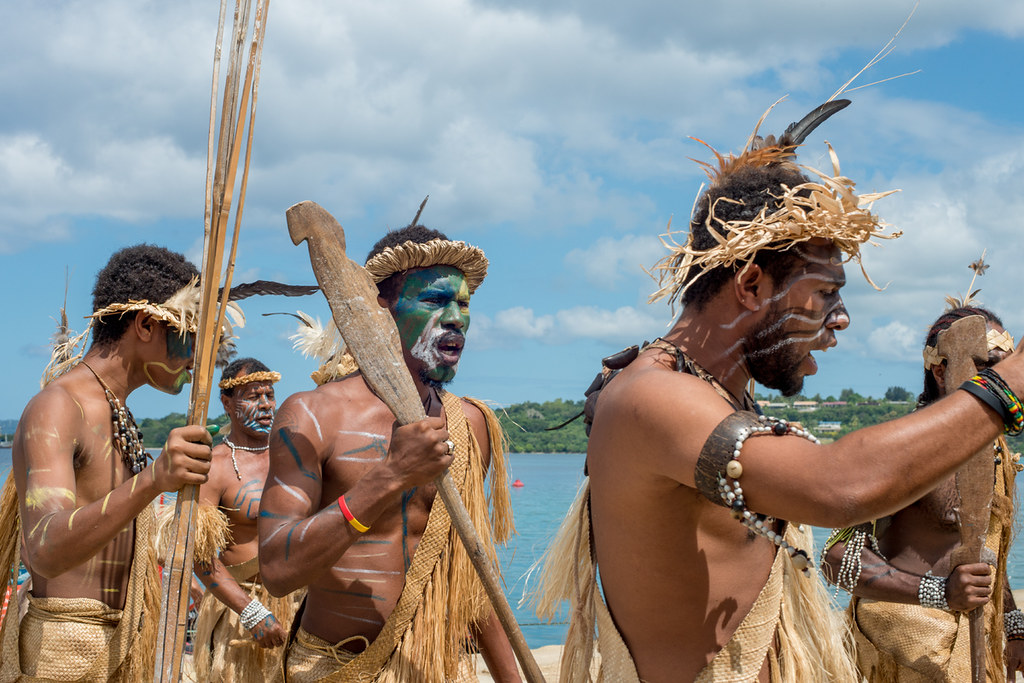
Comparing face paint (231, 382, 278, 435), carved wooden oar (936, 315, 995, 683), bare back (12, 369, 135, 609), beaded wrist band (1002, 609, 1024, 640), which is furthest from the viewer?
face paint (231, 382, 278, 435)

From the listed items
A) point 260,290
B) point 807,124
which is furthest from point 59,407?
point 807,124

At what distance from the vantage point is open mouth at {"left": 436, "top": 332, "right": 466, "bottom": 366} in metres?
3.30

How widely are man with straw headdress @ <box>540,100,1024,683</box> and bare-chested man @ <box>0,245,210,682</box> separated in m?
1.56

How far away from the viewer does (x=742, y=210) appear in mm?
2426

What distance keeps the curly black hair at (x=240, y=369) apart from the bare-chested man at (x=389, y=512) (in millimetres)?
3678

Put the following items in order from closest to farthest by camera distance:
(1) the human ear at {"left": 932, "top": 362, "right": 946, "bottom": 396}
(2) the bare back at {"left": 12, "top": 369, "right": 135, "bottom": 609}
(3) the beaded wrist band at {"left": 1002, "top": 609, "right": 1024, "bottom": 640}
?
(2) the bare back at {"left": 12, "top": 369, "right": 135, "bottom": 609}, (1) the human ear at {"left": 932, "top": 362, "right": 946, "bottom": 396}, (3) the beaded wrist band at {"left": 1002, "top": 609, "right": 1024, "bottom": 640}

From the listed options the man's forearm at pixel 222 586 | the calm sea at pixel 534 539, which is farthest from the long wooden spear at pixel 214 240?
the man's forearm at pixel 222 586

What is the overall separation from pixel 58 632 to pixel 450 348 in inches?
69.1

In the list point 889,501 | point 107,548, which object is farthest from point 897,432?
point 107,548

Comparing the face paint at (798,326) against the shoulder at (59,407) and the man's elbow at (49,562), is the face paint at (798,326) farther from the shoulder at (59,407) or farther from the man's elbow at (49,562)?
the shoulder at (59,407)

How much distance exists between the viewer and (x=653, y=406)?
6.81 ft

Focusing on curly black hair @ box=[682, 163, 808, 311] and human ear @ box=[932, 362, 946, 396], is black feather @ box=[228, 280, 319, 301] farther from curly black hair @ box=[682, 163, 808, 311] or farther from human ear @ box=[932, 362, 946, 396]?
human ear @ box=[932, 362, 946, 396]

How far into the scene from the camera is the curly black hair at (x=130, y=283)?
12.0 feet

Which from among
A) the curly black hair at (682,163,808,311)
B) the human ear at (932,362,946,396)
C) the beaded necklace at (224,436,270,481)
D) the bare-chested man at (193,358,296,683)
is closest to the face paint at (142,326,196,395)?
the bare-chested man at (193,358,296,683)
